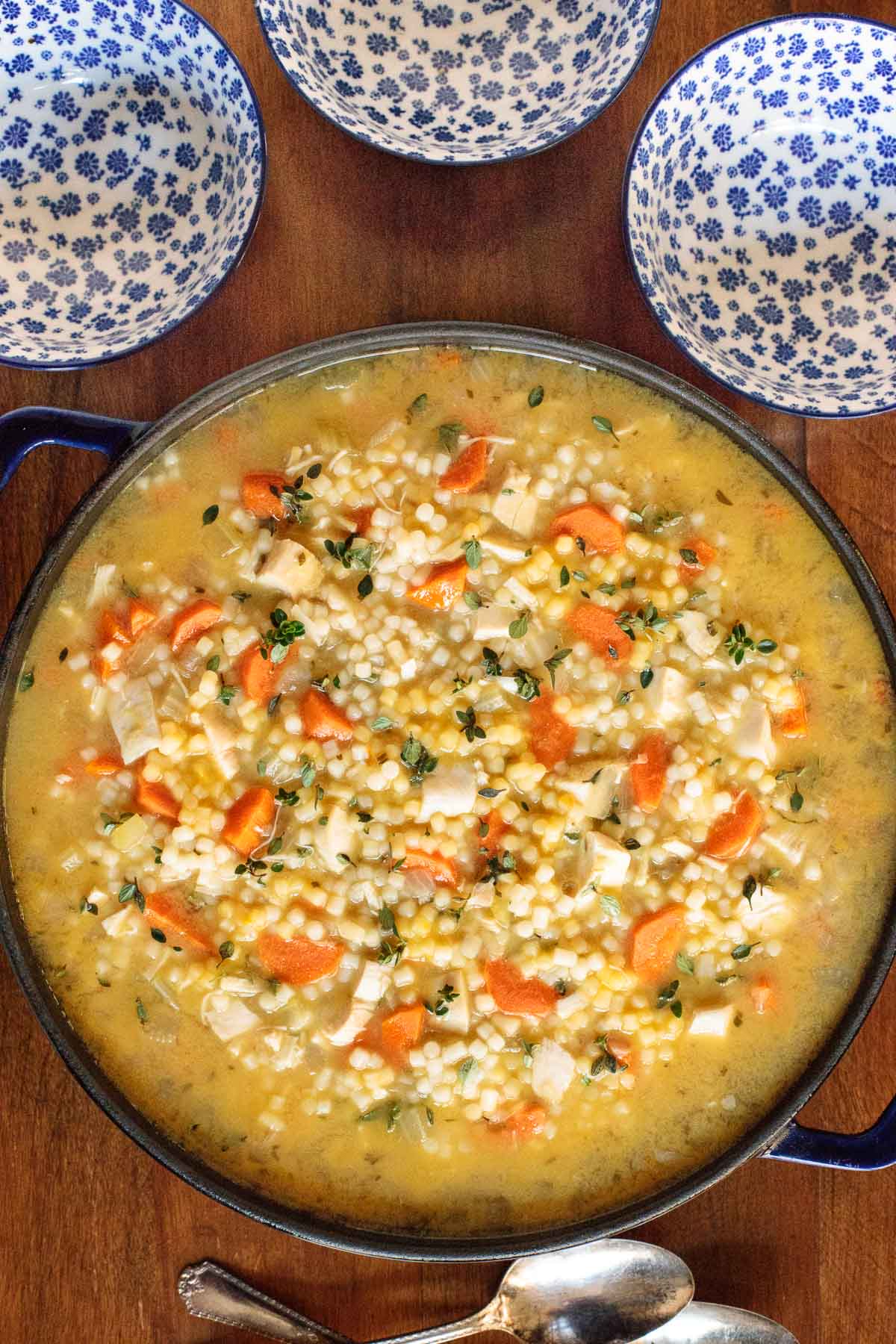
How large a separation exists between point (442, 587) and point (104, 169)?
3.98ft

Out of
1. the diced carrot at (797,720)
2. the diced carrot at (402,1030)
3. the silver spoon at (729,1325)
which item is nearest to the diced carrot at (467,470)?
the diced carrot at (797,720)

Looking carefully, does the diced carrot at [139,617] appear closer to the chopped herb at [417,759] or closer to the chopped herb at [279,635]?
the chopped herb at [279,635]

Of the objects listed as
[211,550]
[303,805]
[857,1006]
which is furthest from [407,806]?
[857,1006]

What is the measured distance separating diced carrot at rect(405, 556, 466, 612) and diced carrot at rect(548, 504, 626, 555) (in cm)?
21

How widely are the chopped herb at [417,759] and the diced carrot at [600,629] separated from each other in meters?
0.38

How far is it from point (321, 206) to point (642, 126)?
2.21ft

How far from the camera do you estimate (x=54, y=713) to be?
2143 millimetres

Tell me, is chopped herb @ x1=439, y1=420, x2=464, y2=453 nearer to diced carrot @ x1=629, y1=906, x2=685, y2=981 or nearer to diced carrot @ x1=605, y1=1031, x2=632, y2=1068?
diced carrot @ x1=629, y1=906, x2=685, y2=981

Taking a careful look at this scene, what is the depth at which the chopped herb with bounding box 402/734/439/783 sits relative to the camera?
215cm

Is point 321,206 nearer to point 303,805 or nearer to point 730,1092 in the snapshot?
point 303,805

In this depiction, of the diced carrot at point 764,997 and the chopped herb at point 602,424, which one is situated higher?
the chopped herb at point 602,424

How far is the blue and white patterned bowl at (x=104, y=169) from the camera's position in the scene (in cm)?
230

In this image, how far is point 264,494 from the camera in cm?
211

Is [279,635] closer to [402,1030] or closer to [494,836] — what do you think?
[494,836]
